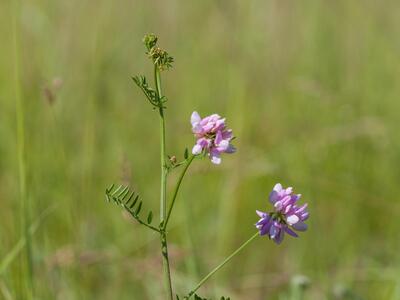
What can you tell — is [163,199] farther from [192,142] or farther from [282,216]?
[192,142]

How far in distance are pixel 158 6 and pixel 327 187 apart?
274cm

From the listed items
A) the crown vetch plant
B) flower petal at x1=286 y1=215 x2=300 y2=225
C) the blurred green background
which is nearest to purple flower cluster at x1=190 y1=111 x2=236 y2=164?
the crown vetch plant

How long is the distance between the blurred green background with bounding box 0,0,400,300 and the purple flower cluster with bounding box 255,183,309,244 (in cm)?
86

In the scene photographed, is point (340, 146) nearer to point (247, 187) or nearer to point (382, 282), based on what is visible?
point (247, 187)

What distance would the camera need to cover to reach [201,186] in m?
3.62

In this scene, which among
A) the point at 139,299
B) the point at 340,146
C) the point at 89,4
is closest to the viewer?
the point at 139,299

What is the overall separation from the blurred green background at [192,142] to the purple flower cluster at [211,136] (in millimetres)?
855

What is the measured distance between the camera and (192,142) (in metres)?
4.14

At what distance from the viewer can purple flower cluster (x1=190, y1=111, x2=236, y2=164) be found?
1.00m

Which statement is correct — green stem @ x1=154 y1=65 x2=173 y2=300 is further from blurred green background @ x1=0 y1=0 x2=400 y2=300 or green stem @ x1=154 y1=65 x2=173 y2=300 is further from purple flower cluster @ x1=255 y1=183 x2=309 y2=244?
blurred green background @ x1=0 y1=0 x2=400 y2=300

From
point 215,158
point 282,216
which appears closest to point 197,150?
point 215,158

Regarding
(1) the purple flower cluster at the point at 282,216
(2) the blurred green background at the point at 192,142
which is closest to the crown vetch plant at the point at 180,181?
(1) the purple flower cluster at the point at 282,216

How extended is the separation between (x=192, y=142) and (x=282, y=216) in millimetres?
3118

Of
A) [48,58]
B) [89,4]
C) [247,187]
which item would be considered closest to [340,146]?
[247,187]
